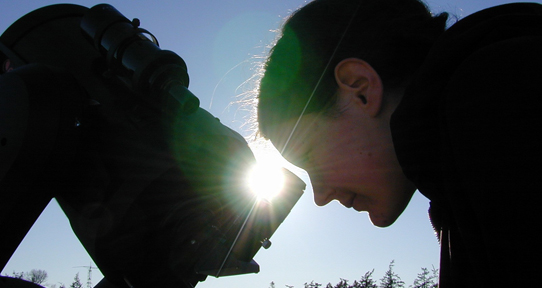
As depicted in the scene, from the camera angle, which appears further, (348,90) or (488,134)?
(348,90)

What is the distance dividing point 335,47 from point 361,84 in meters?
0.16

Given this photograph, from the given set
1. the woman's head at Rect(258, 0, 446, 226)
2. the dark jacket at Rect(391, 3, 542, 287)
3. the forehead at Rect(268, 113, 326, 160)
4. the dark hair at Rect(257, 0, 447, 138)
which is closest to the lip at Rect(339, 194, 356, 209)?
the woman's head at Rect(258, 0, 446, 226)

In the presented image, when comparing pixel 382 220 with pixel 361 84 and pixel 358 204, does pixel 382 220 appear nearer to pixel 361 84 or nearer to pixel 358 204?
pixel 358 204

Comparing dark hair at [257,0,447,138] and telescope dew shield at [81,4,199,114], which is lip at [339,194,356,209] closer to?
dark hair at [257,0,447,138]

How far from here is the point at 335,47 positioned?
1.37m

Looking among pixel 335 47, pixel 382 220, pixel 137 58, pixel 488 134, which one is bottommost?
pixel 488 134

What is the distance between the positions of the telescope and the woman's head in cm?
17

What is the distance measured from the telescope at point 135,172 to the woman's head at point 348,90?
0.17 m

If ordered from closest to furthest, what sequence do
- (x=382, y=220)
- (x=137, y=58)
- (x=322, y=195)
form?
(x=137, y=58) < (x=382, y=220) < (x=322, y=195)

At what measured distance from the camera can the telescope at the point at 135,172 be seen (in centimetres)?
118

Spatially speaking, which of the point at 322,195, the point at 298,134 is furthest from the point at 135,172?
the point at 322,195

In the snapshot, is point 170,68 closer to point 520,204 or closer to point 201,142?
point 201,142

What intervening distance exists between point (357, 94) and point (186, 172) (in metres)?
0.55

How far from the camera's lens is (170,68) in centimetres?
132
